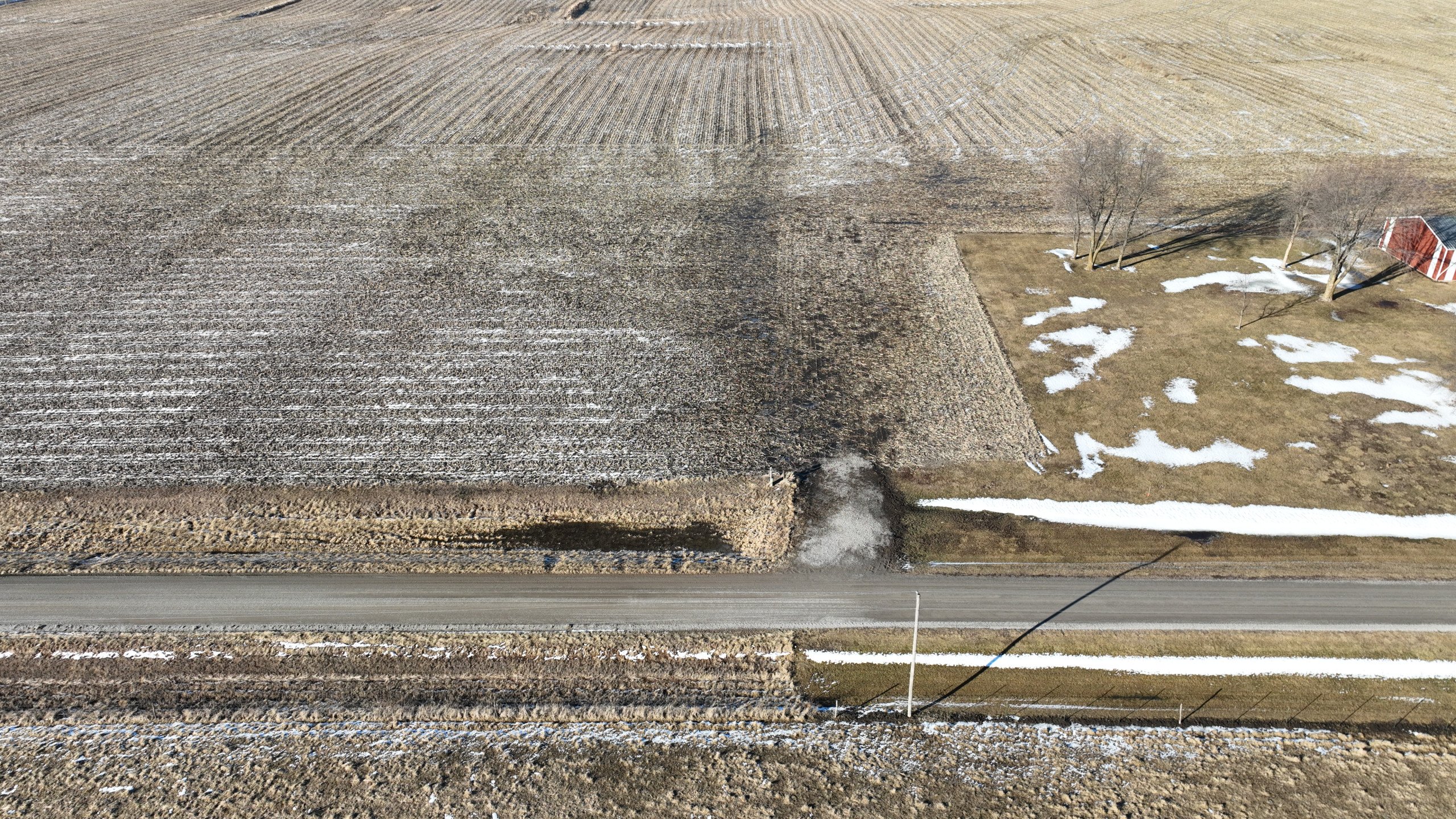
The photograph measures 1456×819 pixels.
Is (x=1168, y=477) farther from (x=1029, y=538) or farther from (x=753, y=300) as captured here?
(x=753, y=300)

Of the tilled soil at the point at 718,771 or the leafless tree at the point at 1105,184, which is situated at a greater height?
the leafless tree at the point at 1105,184

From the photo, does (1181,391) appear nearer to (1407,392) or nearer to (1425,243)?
(1407,392)

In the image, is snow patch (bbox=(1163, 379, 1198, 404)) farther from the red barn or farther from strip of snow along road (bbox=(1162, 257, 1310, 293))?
the red barn

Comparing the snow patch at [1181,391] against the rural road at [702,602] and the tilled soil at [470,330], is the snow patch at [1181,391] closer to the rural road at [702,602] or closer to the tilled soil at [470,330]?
the tilled soil at [470,330]

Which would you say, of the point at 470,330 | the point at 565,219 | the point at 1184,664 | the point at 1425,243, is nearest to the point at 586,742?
the point at 1184,664

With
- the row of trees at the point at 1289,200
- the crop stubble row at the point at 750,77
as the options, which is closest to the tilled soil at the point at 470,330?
the row of trees at the point at 1289,200

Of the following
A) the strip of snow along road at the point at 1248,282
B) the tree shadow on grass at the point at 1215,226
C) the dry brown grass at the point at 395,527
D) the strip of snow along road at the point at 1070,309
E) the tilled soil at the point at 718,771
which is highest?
the tree shadow on grass at the point at 1215,226

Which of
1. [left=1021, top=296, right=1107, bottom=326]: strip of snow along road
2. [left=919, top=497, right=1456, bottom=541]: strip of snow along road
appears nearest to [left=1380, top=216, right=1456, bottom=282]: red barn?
[left=1021, top=296, right=1107, bottom=326]: strip of snow along road
